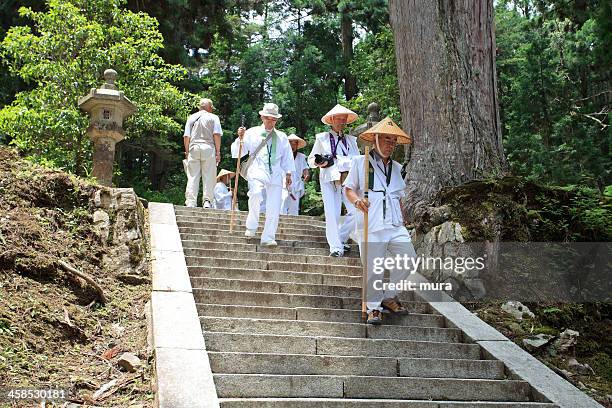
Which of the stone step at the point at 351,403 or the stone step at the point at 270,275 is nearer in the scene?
the stone step at the point at 351,403

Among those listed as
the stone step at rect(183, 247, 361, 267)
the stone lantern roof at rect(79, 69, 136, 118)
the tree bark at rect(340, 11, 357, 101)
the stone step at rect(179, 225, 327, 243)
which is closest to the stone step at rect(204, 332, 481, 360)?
the stone step at rect(183, 247, 361, 267)

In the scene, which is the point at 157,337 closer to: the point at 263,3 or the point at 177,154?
the point at 177,154

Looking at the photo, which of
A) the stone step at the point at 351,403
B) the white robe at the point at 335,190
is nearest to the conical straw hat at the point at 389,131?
the white robe at the point at 335,190

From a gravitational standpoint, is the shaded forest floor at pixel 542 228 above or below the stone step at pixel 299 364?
above

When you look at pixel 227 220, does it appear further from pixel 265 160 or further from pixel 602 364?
pixel 602 364

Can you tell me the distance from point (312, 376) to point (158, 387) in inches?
46.2

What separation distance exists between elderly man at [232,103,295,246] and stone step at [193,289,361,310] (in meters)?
1.70

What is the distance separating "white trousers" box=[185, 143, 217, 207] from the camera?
9.73 m

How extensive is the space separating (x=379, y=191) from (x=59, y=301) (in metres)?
2.83

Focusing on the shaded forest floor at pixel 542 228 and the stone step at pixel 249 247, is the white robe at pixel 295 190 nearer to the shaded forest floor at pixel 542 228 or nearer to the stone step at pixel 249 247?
the stone step at pixel 249 247

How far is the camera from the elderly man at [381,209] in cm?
545

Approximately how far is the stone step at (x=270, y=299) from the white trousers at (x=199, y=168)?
4491 millimetres

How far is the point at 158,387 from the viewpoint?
3562mm

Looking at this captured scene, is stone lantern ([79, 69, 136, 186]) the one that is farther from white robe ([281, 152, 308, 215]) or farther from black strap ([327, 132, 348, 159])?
black strap ([327, 132, 348, 159])
